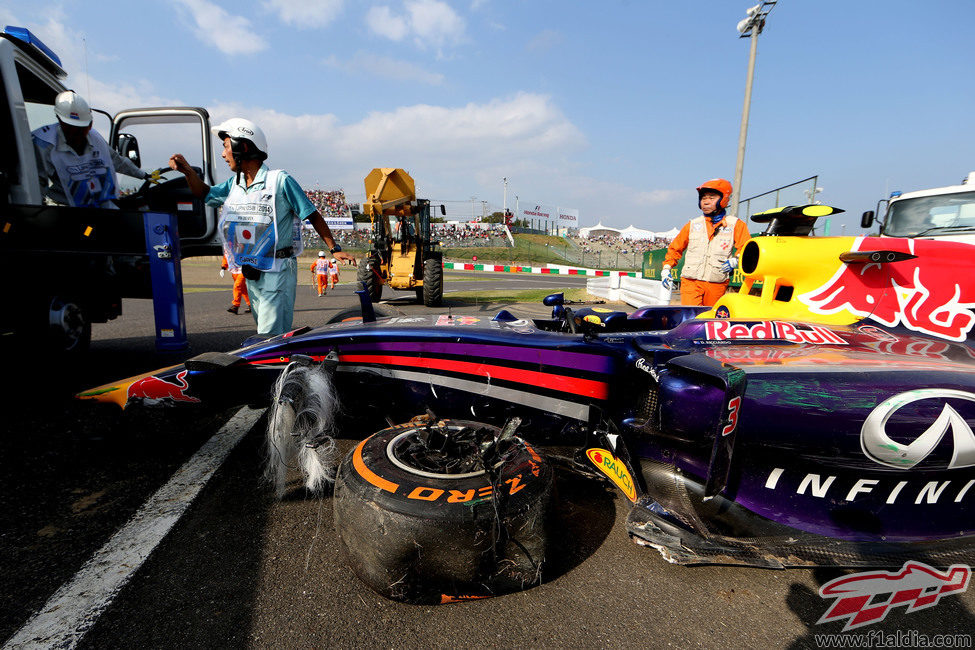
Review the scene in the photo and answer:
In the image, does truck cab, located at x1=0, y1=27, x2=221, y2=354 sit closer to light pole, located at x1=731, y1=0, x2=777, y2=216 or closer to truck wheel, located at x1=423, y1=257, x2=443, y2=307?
truck wheel, located at x1=423, y1=257, x2=443, y2=307

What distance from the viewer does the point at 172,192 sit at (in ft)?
15.4

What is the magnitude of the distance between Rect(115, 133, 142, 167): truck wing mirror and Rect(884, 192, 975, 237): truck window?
1038 centimetres

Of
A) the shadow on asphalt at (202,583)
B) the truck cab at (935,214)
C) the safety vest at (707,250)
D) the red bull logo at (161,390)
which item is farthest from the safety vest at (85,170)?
the truck cab at (935,214)

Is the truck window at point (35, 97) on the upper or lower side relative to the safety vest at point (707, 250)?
upper

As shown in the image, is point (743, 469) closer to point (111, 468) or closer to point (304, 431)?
point (304, 431)

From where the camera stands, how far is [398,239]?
11.0 meters

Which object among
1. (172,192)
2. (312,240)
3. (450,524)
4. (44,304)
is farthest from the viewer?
(312,240)

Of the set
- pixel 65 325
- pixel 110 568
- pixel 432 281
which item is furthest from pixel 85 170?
pixel 432 281

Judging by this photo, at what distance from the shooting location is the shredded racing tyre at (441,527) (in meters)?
1.37

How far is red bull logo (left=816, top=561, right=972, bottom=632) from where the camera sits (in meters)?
1.50

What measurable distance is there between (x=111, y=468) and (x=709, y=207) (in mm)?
4834

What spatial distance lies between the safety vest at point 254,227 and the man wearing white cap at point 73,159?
164 cm

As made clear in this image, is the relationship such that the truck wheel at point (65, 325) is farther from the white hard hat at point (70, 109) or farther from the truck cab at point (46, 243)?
the white hard hat at point (70, 109)

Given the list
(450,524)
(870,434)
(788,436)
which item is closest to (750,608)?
(788,436)
